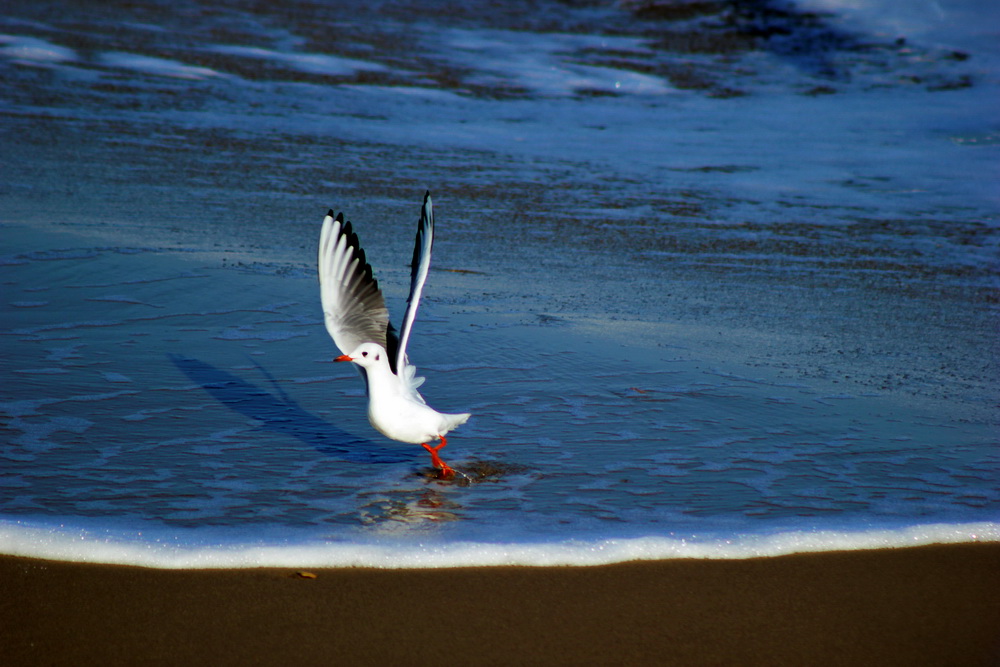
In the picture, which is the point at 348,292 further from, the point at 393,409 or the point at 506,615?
the point at 506,615

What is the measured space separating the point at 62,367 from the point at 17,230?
2.15 meters

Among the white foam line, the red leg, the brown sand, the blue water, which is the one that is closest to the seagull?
the red leg

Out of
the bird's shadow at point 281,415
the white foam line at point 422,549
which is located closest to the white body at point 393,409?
the bird's shadow at point 281,415

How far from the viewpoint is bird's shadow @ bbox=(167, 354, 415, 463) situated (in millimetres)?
3867

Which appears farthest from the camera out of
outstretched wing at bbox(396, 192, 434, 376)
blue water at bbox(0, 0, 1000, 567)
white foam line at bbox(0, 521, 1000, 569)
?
outstretched wing at bbox(396, 192, 434, 376)

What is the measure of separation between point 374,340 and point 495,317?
1.53 m

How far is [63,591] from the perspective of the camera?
2.61 m

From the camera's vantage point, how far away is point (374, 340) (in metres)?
3.86

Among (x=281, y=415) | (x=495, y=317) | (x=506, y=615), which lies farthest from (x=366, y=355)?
(x=495, y=317)

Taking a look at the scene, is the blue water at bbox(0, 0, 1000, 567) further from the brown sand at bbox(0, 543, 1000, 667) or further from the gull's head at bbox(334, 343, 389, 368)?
the gull's head at bbox(334, 343, 389, 368)

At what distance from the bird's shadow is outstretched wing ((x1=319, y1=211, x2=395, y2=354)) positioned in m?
0.37

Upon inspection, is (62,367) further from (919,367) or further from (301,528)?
(919,367)

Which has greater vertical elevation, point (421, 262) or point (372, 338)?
point (421, 262)

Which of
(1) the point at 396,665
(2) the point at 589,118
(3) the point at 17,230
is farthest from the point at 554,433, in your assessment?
(2) the point at 589,118
